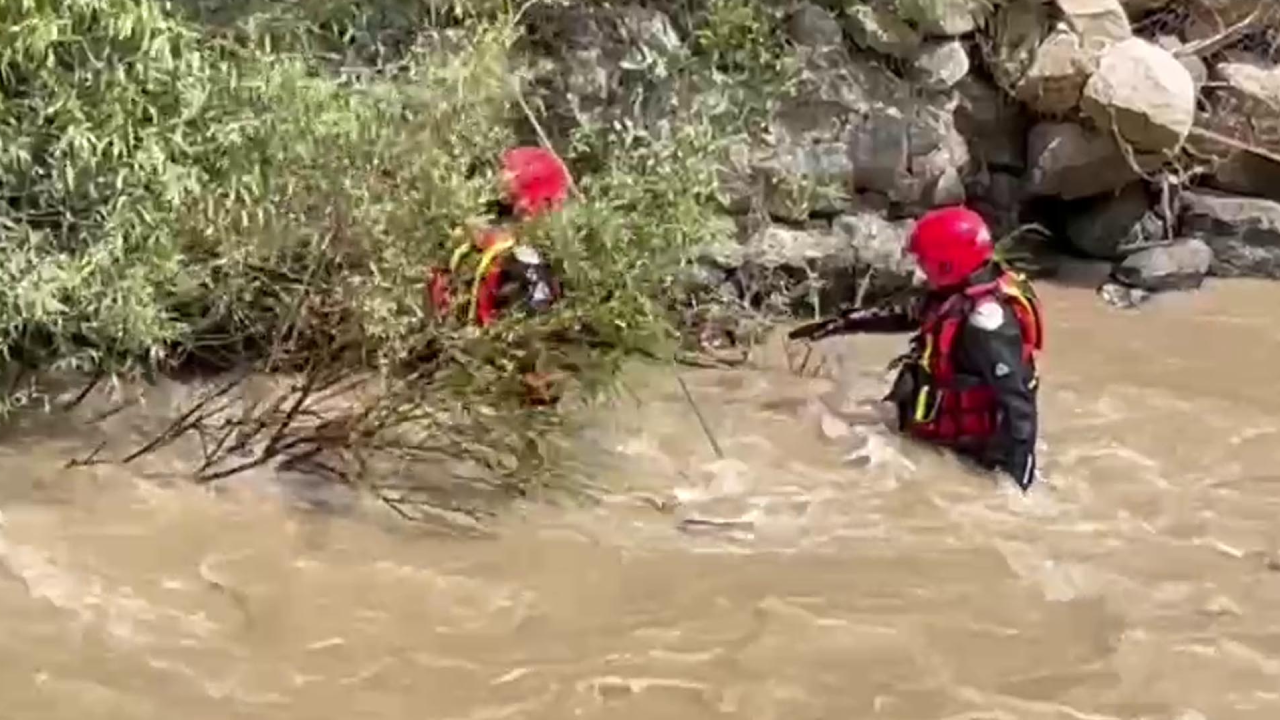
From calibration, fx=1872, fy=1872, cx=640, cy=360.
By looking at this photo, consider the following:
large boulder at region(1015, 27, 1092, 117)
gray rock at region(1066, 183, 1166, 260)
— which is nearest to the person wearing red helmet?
large boulder at region(1015, 27, 1092, 117)

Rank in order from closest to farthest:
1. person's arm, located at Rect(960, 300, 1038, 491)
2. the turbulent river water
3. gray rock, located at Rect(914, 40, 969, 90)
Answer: the turbulent river water
person's arm, located at Rect(960, 300, 1038, 491)
gray rock, located at Rect(914, 40, 969, 90)

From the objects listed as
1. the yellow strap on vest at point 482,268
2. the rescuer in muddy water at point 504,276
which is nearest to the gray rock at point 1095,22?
the rescuer in muddy water at point 504,276

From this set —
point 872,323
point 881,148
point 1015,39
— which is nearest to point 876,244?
point 881,148

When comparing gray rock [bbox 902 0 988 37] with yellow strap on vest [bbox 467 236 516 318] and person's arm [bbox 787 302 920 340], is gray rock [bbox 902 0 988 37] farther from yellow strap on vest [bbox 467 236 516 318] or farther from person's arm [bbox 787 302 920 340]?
yellow strap on vest [bbox 467 236 516 318]

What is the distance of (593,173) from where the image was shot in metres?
7.07

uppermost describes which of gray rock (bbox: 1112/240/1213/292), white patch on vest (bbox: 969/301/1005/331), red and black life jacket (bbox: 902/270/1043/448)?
white patch on vest (bbox: 969/301/1005/331)

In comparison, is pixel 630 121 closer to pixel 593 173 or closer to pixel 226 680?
pixel 593 173

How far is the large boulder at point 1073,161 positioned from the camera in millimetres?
8406

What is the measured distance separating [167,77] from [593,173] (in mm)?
1796

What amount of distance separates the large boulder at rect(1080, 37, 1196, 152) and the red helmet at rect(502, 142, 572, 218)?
9.96 ft

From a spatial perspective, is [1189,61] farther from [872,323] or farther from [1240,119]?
[872,323]

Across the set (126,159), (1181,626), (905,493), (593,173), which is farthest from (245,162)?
(1181,626)

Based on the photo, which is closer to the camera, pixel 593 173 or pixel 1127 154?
pixel 593 173

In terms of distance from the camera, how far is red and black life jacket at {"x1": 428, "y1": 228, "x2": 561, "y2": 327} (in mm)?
5938
